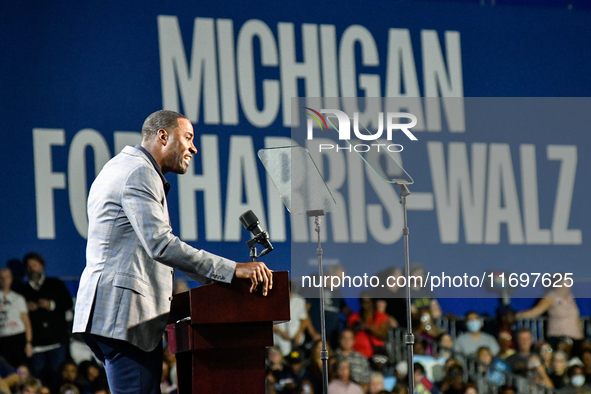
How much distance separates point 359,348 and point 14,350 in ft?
8.48

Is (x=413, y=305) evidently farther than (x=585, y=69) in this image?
No

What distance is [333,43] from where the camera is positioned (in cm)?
649

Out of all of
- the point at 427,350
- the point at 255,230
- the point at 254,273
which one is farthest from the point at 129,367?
the point at 427,350

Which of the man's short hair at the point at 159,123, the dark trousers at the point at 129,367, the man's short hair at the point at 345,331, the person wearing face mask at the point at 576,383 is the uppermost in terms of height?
the man's short hair at the point at 159,123

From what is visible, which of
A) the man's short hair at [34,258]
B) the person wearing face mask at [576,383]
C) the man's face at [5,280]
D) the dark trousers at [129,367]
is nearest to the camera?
the dark trousers at [129,367]

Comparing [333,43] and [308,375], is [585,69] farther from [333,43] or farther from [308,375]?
[308,375]

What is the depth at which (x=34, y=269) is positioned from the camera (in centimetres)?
566

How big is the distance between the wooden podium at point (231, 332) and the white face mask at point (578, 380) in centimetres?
451

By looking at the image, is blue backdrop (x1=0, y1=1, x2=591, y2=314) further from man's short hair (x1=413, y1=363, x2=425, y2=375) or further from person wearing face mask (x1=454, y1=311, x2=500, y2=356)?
man's short hair (x1=413, y1=363, x2=425, y2=375)

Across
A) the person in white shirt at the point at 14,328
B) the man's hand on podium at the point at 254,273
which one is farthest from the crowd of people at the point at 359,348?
the man's hand on podium at the point at 254,273

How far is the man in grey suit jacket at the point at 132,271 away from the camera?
2189 mm

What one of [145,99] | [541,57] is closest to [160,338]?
[145,99]

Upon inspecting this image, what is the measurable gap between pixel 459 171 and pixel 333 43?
1558 millimetres

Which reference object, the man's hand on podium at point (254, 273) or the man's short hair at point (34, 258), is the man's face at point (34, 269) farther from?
the man's hand on podium at point (254, 273)
